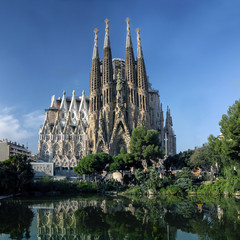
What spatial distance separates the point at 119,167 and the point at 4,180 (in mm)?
16560

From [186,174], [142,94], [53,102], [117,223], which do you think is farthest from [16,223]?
[53,102]

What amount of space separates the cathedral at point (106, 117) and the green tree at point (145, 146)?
13443 mm

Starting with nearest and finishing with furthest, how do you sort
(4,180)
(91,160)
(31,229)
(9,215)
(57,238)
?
(57,238) → (31,229) → (9,215) → (4,180) → (91,160)

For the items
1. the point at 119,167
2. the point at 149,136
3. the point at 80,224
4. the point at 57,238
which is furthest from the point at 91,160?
the point at 57,238

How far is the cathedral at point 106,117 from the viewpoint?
55.0 metres

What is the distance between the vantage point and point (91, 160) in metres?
37.6

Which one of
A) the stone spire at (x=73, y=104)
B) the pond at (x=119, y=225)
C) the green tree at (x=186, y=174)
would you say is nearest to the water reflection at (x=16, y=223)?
the pond at (x=119, y=225)

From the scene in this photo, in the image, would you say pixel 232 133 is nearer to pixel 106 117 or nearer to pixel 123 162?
pixel 123 162

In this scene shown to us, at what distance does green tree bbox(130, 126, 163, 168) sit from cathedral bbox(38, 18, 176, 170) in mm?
13443

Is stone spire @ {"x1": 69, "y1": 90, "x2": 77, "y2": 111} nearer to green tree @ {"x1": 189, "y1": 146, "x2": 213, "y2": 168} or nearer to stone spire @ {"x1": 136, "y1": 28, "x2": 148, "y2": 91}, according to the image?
stone spire @ {"x1": 136, "y1": 28, "x2": 148, "y2": 91}

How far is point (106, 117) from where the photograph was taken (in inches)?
2194

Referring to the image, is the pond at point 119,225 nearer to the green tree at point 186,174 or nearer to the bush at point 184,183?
the bush at point 184,183

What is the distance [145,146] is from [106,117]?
63.5 ft

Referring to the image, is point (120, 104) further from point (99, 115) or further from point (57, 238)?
point (57, 238)
